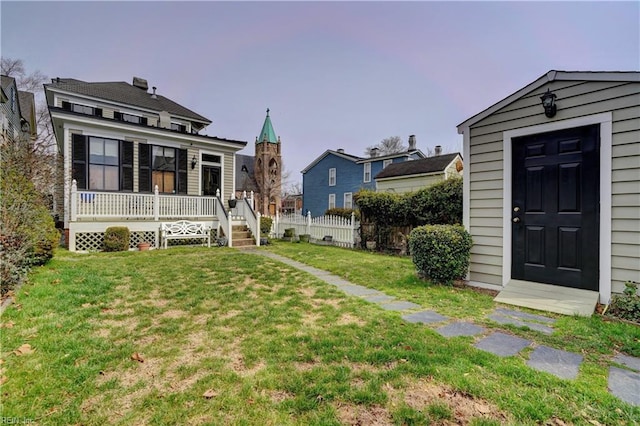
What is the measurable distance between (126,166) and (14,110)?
10685 millimetres

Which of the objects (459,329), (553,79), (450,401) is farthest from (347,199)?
(450,401)

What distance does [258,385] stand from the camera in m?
2.16

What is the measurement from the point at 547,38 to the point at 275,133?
31.8 m

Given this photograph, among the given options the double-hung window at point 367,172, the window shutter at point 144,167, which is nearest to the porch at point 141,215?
the window shutter at point 144,167

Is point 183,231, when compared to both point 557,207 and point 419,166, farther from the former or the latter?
point 419,166

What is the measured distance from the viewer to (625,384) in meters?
2.21

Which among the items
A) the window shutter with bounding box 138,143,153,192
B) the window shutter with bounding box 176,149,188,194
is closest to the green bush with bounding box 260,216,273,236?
the window shutter with bounding box 176,149,188,194

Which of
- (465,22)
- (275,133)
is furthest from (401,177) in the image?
(275,133)

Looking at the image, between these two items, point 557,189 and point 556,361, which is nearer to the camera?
point 556,361

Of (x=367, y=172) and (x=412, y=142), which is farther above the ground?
(x=412, y=142)

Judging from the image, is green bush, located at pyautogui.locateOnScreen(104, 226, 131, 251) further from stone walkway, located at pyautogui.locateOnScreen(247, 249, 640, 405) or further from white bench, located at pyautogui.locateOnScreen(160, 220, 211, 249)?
stone walkway, located at pyautogui.locateOnScreen(247, 249, 640, 405)

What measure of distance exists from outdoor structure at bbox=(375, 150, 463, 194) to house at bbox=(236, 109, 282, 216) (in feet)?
55.3

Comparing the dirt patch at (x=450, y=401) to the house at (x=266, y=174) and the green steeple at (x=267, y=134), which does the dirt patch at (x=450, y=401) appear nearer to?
the house at (x=266, y=174)

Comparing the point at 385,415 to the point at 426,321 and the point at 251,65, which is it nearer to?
the point at 426,321
